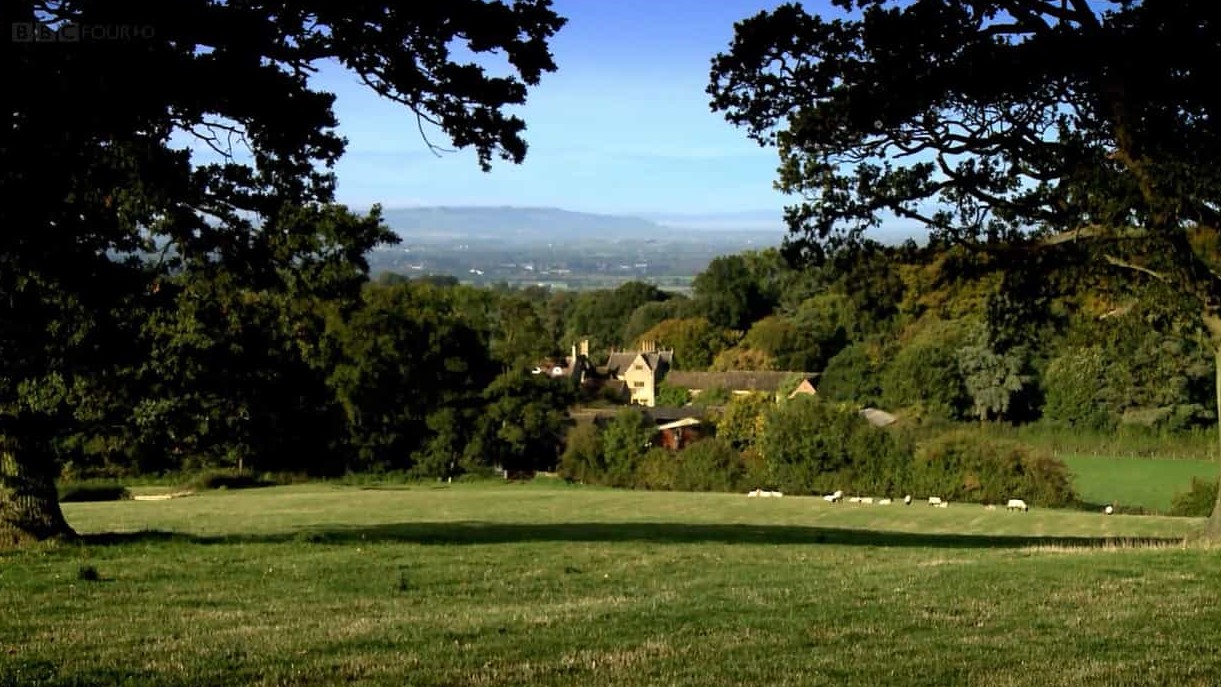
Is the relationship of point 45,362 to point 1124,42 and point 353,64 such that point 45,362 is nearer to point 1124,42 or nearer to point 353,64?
point 353,64

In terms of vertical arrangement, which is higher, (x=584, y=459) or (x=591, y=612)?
(x=591, y=612)

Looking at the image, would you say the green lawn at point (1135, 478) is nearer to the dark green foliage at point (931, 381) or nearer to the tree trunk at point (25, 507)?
the dark green foliage at point (931, 381)

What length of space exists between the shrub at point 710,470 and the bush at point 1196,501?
18441mm

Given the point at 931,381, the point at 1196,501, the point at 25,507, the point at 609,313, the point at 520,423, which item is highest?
the point at 609,313

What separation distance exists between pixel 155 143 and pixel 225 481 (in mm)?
41541

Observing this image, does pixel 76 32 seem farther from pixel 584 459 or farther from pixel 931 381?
pixel 931 381

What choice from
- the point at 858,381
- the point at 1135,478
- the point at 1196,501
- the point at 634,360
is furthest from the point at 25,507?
the point at 634,360

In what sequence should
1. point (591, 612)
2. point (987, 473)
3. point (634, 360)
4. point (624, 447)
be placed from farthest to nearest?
point (634, 360) < point (624, 447) < point (987, 473) < point (591, 612)

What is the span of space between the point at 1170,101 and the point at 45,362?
14.4 m

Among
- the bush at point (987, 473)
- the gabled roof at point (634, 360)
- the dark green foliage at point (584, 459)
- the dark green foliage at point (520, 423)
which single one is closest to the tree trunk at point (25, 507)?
the bush at point (987, 473)

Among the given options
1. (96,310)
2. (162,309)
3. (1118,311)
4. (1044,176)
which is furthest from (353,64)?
(1118,311)

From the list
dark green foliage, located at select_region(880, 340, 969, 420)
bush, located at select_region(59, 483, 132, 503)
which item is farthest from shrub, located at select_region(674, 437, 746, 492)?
dark green foliage, located at select_region(880, 340, 969, 420)

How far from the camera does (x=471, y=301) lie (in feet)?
216

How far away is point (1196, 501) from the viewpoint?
41094 millimetres
